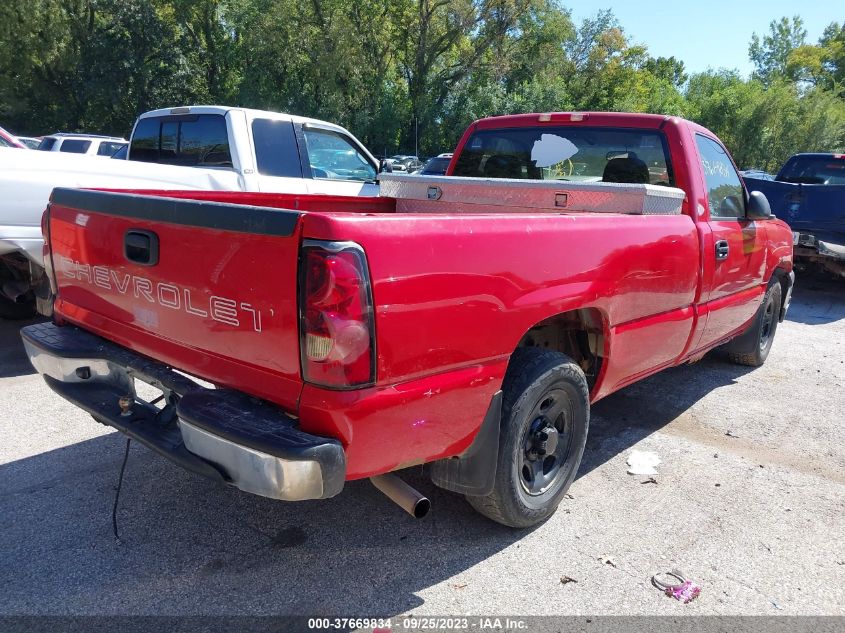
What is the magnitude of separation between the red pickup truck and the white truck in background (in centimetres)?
216

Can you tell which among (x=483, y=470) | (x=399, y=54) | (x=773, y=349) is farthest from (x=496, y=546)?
(x=399, y=54)

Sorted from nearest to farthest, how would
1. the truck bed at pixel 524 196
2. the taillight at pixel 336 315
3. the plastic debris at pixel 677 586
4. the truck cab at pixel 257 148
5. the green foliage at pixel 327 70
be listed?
the taillight at pixel 336 315 → the plastic debris at pixel 677 586 → the truck bed at pixel 524 196 → the truck cab at pixel 257 148 → the green foliage at pixel 327 70

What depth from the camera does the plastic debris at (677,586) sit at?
2.67 m

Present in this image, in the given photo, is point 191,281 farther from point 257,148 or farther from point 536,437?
point 257,148

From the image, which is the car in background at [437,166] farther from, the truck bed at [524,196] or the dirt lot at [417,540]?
the dirt lot at [417,540]

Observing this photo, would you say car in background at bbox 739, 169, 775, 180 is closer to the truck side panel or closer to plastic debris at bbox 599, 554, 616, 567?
the truck side panel

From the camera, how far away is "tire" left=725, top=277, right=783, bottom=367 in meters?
5.62

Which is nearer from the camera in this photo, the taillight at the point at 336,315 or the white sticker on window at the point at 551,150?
the taillight at the point at 336,315

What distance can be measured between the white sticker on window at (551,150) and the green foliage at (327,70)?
29.4m

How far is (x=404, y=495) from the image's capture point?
97.7 inches

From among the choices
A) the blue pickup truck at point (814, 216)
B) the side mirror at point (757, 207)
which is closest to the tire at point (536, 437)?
the side mirror at point (757, 207)

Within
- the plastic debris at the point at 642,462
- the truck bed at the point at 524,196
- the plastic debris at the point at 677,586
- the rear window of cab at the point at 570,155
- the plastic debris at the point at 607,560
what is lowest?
the plastic debris at the point at 642,462

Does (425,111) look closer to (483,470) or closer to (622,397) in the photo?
(622,397)

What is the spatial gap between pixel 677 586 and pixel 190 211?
8.11ft
